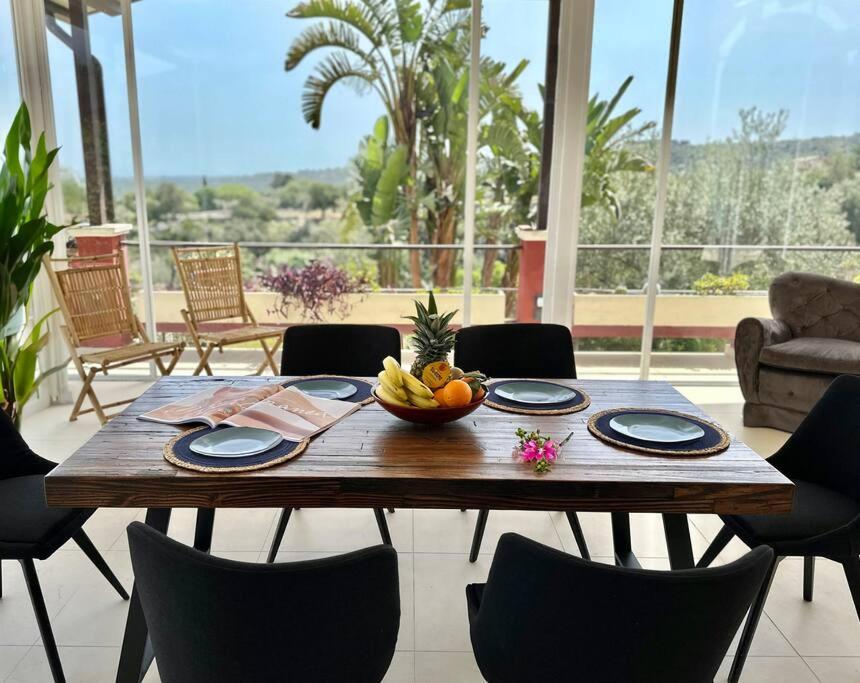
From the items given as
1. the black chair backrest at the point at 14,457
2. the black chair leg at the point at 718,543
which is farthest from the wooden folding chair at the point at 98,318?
the black chair leg at the point at 718,543

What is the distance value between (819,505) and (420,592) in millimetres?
1325

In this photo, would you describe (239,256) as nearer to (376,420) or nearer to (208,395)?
(208,395)

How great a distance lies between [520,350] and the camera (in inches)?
116

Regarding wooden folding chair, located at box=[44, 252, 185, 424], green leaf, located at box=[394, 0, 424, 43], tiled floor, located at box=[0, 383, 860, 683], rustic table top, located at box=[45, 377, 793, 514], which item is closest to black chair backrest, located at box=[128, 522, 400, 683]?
rustic table top, located at box=[45, 377, 793, 514]

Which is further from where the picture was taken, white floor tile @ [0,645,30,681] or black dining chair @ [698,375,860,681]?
white floor tile @ [0,645,30,681]

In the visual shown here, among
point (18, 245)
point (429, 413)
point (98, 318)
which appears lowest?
point (98, 318)

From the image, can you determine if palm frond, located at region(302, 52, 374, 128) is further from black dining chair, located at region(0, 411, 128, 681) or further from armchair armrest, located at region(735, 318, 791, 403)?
black dining chair, located at region(0, 411, 128, 681)

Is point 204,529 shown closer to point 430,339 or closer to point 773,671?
point 430,339

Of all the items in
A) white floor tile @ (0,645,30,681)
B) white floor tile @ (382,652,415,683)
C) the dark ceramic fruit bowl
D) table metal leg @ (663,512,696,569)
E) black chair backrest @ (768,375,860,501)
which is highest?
the dark ceramic fruit bowl

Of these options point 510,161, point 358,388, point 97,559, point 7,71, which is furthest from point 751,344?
point 7,71

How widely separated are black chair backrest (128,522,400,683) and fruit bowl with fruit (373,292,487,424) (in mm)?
684

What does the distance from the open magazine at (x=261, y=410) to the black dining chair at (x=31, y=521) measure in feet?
1.22

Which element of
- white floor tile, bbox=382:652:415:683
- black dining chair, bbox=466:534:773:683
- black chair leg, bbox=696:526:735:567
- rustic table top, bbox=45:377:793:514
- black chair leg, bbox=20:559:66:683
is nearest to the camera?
black dining chair, bbox=466:534:773:683

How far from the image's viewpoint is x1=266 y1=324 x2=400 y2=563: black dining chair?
9.45 ft
